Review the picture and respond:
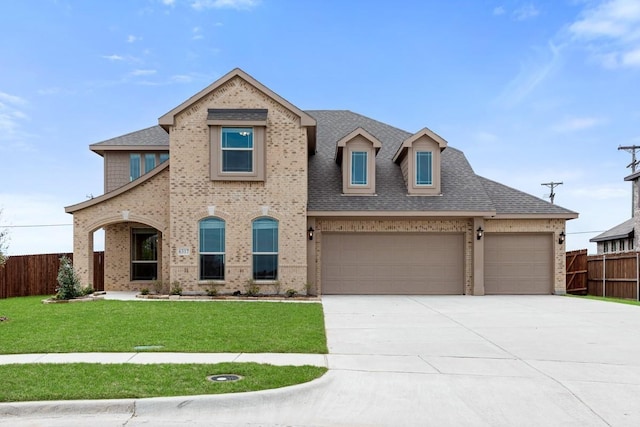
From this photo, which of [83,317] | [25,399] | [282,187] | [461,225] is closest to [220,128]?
[282,187]

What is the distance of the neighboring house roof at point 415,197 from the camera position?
18.8 metres

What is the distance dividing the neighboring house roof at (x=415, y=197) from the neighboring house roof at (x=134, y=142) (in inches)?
259

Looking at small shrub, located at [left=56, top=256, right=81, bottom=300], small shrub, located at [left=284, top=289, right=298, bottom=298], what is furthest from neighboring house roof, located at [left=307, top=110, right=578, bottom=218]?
small shrub, located at [left=56, top=256, right=81, bottom=300]

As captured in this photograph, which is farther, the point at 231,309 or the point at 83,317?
A: the point at 231,309

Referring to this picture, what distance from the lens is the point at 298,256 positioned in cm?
1789

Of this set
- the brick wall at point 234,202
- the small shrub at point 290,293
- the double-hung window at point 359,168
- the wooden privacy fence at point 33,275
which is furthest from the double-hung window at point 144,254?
the double-hung window at point 359,168

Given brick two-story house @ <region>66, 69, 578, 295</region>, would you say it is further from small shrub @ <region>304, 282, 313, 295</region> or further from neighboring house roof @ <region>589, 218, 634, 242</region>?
neighboring house roof @ <region>589, 218, 634, 242</region>

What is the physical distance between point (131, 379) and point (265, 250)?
11.4m

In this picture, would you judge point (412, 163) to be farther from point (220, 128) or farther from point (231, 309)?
point (231, 309)

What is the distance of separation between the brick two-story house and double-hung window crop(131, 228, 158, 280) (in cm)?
6

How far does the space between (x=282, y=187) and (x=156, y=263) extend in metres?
6.51

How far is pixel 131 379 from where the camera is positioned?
6.55 m

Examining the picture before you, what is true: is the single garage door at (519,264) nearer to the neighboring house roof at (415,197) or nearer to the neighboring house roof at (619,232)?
the neighboring house roof at (415,197)

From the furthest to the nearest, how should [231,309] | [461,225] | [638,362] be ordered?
[461,225]
[231,309]
[638,362]
